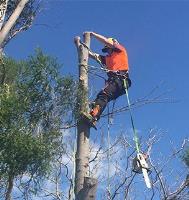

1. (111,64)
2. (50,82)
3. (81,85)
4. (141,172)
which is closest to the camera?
(141,172)

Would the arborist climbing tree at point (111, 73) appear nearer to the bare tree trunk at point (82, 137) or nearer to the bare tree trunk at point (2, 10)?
the bare tree trunk at point (82, 137)

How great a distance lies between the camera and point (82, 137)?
7.48 metres

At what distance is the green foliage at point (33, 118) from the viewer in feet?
28.3

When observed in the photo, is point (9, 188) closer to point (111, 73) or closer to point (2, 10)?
point (111, 73)

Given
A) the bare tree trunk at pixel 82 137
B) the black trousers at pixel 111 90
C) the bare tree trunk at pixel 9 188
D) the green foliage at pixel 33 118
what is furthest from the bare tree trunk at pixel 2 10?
the bare tree trunk at pixel 9 188

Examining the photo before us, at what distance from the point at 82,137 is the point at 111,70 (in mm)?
1550

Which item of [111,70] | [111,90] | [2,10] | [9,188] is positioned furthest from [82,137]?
[2,10]

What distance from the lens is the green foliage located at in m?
8.62

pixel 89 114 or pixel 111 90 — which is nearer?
pixel 89 114

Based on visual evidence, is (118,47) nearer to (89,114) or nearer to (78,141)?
(89,114)

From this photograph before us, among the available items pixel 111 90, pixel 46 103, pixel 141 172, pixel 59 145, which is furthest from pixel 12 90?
pixel 141 172

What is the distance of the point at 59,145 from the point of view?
29.9ft

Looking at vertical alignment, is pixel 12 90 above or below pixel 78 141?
above

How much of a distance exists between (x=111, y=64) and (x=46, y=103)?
1.39 meters
